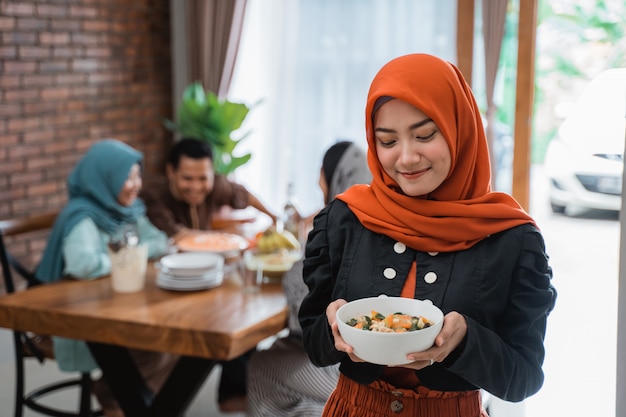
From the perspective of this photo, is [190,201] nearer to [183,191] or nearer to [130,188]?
[183,191]

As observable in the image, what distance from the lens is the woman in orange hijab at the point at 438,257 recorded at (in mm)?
1325

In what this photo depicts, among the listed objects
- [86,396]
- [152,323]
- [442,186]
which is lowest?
[86,396]

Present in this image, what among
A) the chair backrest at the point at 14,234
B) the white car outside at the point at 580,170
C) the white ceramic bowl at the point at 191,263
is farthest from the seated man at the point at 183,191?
the white car outside at the point at 580,170

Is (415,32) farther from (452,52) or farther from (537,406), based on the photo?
(537,406)

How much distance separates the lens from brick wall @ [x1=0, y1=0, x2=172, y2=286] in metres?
4.21

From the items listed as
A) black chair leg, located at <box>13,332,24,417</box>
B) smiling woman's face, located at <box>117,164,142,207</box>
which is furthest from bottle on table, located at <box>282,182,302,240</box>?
black chair leg, located at <box>13,332,24,417</box>

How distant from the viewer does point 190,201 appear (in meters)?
3.47

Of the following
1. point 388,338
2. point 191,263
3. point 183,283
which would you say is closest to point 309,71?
point 191,263

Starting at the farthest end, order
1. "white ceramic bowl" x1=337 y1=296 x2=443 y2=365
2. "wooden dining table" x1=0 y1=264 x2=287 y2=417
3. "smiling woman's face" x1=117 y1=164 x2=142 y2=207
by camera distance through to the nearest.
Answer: "smiling woman's face" x1=117 y1=164 x2=142 y2=207
"wooden dining table" x1=0 y1=264 x2=287 y2=417
"white ceramic bowl" x1=337 y1=296 x2=443 y2=365

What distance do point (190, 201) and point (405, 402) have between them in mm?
2210

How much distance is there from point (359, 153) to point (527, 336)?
171 centimetres

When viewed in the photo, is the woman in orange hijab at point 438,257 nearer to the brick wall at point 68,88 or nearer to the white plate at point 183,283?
the white plate at point 183,283

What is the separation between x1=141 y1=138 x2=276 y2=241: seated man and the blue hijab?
280 millimetres

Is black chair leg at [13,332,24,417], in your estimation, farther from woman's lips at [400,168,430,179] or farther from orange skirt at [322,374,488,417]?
woman's lips at [400,168,430,179]
